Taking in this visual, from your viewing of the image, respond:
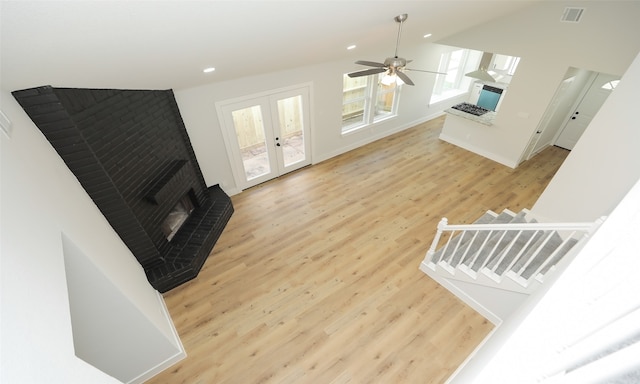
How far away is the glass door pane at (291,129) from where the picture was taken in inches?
204

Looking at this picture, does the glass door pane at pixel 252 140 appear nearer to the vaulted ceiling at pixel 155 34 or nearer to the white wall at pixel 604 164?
the vaulted ceiling at pixel 155 34

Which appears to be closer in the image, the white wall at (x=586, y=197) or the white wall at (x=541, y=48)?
the white wall at (x=586, y=197)

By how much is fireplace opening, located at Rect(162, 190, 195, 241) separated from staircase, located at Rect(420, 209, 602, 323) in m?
3.61

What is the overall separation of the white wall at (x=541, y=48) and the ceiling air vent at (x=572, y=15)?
0.05m

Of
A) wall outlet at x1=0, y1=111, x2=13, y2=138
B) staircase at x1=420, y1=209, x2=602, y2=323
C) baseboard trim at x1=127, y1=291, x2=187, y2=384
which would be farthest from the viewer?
baseboard trim at x1=127, y1=291, x2=187, y2=384

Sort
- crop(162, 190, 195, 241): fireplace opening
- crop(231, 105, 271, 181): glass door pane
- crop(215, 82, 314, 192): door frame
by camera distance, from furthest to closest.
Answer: crop(231, 105, 271, 181): glass door pane → crop(215, 82, 314, 192): door frame → crop(162, 190, 195, 241): fireplace opening

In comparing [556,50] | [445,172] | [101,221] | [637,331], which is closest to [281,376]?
[101,221]

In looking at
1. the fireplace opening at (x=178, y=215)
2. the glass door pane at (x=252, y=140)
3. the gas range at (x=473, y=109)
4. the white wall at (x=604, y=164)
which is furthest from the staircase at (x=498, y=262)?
the fireplace opening at (x=178, y=215)

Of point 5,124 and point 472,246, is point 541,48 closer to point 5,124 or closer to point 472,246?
point 472,246

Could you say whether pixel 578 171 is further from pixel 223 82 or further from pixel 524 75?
pixel 223 82

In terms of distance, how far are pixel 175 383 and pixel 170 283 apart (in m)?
1.15

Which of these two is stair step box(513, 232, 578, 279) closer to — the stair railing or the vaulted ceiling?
the stair railing

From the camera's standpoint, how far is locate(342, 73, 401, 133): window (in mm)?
5918

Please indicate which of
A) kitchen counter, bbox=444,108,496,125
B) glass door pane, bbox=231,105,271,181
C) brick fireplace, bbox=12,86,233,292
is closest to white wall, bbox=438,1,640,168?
kitchen counter, bbox=444,108,496,125
